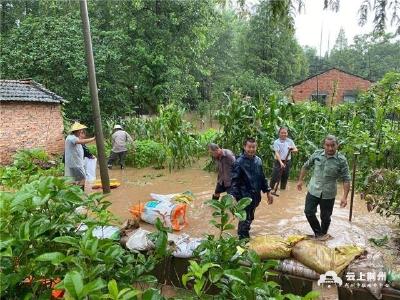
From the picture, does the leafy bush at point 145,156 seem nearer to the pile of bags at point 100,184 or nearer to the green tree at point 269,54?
the pile of bags at point 100,184

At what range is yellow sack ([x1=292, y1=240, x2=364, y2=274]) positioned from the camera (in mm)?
3605

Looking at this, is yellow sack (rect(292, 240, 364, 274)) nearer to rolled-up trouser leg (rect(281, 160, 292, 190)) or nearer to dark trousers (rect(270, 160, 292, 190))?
dark trousers (rect(270, 160, 292, 190))

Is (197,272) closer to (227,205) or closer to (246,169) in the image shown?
(227,205)

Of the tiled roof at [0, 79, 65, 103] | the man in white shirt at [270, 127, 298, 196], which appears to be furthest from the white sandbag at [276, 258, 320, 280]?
the tiled roof at [0, 79, 65, 103]

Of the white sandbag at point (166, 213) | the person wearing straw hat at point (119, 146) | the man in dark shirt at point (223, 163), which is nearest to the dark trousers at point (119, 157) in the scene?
the person wearing straw hat at point (119, 146)

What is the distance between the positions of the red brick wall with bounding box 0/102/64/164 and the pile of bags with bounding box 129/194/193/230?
706 cm

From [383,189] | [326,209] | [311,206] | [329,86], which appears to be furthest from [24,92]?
[329,86]

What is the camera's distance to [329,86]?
83.1 ft

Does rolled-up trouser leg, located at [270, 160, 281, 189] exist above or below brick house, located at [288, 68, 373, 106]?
below

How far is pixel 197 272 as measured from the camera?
177 centimetres

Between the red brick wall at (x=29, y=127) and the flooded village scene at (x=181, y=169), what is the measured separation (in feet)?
0.15

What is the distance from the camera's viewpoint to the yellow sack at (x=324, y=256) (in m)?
3.60

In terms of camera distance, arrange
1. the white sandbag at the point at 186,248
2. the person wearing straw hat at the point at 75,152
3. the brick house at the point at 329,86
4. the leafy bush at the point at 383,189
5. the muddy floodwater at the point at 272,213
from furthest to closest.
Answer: the brick house at the point at 329,86, the person wearing straw hat at the point at 75,152, the muddy floodwater at the point at 272,213, the leafy bush at the point at 383,189, the white sandbag at the point at 186,248

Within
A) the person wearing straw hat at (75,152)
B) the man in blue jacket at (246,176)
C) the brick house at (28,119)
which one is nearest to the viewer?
the man in blue jacket at (246,176)
